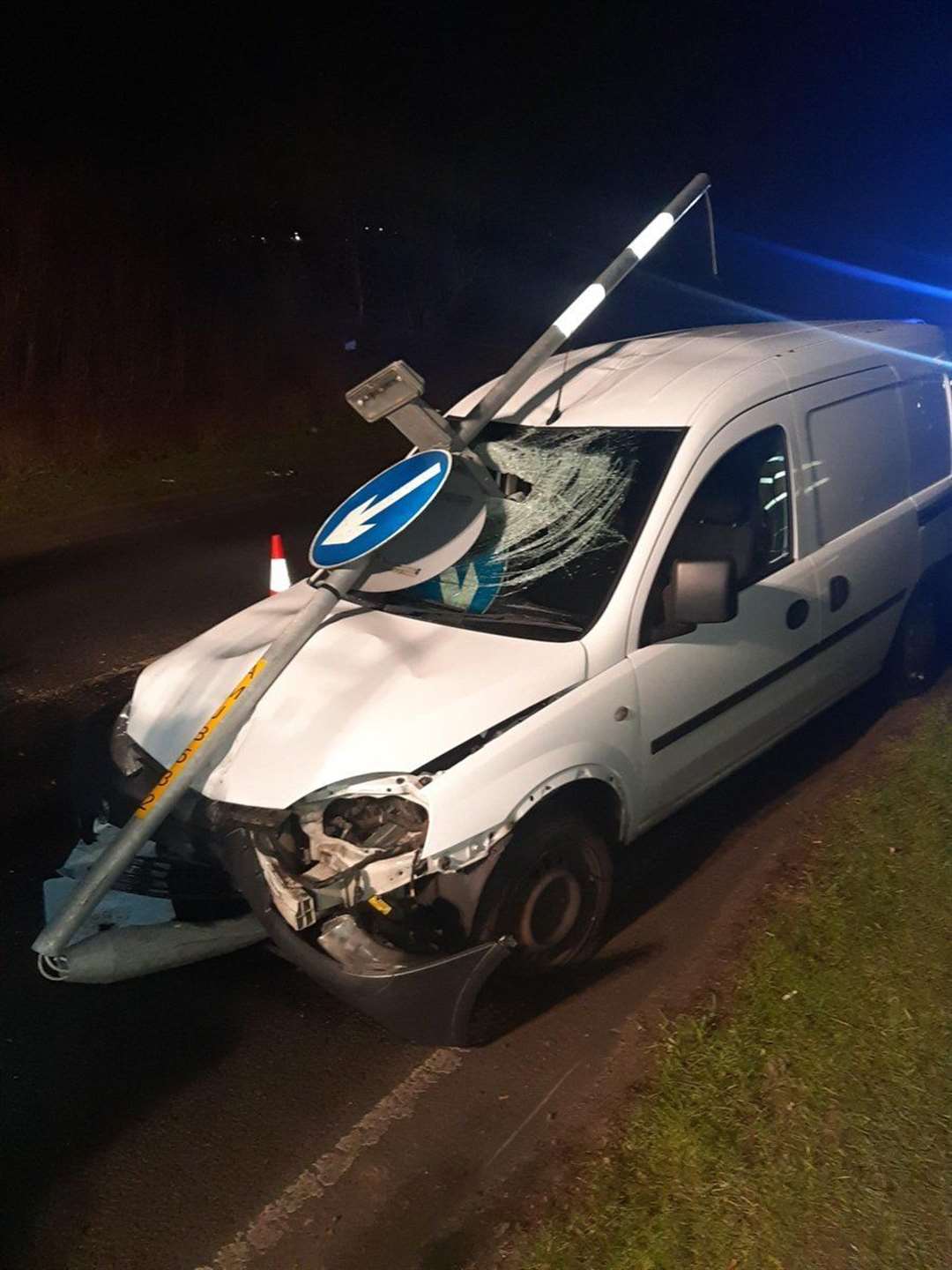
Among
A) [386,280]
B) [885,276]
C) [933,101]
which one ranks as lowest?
[885,276]

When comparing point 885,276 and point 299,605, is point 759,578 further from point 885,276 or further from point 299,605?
point 885,276

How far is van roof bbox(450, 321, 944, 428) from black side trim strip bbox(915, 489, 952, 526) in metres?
0.72

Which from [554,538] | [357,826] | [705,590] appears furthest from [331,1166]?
[554,538]

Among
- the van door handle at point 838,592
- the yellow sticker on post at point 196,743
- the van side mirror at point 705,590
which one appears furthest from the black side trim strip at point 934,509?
the yellow sticker on post at point 196,743

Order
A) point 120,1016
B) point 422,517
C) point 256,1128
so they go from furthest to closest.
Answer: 1. point 422,517
2. point 120,1016
3. point 256,1128

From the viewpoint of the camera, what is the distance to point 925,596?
556cm

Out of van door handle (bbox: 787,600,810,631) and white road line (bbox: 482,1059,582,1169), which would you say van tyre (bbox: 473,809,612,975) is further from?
van door handle (bbox: 787,600,810,631)

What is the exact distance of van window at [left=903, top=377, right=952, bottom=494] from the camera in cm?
534

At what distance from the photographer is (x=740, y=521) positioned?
4246 mm

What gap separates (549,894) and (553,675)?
0.72 metres

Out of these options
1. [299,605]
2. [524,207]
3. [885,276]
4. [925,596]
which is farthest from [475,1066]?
[885,276]

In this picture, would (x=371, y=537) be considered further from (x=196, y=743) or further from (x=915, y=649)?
(x=915, y=649)

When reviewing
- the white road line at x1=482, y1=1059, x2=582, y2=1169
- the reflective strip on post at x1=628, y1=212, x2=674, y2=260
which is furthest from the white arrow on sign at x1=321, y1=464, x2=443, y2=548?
the white road line at x1=482, y1=1059, x2=582, y2=1169

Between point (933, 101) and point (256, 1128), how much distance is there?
37609mm
